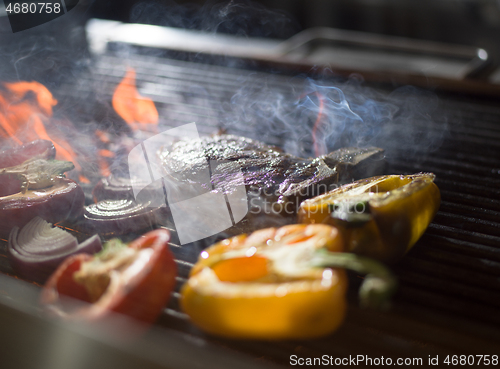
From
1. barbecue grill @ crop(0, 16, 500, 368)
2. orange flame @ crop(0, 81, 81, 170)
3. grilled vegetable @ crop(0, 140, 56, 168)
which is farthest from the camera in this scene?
orange flame @ crop(0, 81, 81, 170)

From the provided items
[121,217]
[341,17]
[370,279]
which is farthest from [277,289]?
[341,17]

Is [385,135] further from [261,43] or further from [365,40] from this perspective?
[261,43]

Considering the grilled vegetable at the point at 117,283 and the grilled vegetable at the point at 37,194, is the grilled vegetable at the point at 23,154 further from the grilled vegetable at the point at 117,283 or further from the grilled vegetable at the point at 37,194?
the grilled vegetable at the point at 117,283

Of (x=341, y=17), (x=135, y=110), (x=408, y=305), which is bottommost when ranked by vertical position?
(x=408, y=305)

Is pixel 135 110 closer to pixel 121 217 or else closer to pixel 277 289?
pixel 121 217

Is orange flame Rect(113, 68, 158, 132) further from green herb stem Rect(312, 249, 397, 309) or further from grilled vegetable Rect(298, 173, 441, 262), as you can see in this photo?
green herb stem Rect(312, 249, 397, 309)

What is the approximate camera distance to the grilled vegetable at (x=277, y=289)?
1433 mm

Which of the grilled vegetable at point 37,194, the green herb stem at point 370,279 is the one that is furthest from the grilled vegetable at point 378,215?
the grilled vegetable at point 37,194

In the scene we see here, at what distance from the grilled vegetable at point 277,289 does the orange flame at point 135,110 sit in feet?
6.63

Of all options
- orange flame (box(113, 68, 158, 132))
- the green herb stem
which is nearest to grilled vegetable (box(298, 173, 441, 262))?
the green herb stem

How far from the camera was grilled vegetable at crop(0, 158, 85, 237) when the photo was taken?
2209mm

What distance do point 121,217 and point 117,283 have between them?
2.42 feet

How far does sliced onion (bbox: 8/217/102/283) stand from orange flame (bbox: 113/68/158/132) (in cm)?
147

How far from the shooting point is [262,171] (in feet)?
7.79
